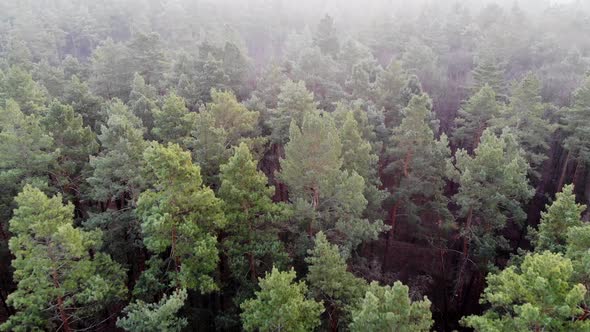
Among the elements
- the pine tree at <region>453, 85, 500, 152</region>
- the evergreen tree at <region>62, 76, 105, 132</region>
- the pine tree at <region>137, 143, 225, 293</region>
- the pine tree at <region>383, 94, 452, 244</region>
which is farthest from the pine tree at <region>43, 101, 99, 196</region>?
the pine tree at <region>453, 85, 500, 152</region>

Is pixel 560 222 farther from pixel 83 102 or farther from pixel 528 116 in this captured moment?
pixel 83 102

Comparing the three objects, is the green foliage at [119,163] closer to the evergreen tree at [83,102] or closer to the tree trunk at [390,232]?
the evergreen tree at [83,102]

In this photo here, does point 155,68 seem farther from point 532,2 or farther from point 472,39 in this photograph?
point 532,2

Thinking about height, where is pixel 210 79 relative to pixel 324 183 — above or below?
above

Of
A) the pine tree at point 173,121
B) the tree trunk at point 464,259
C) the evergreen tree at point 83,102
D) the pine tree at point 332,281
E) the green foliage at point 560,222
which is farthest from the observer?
the evergreen tree at point 83,102

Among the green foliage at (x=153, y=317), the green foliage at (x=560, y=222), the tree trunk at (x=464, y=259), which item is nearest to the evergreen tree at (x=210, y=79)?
the tree trunk at (x=464, y=259)

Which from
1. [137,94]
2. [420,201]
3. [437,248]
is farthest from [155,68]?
[437,248]

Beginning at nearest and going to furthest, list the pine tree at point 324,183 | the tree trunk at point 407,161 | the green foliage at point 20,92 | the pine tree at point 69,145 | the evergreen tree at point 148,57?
the pine tree at point 324,183 → the pine tree at point 69,145 → the tree trunk at point 407,161 → the green foliage at point 20,92 → the evergreen tree at point 148,57

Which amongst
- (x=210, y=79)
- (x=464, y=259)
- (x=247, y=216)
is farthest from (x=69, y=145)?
(x=464, y=259)
